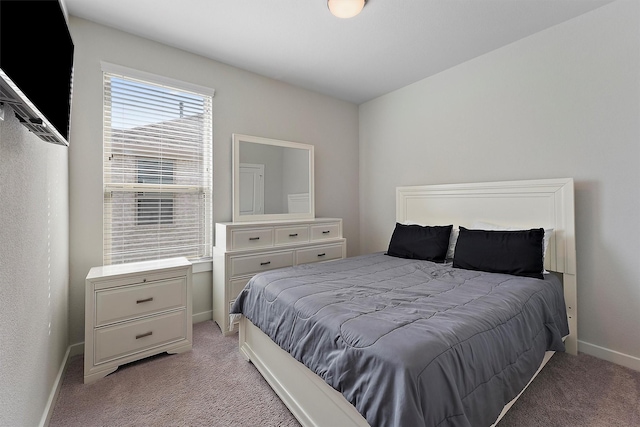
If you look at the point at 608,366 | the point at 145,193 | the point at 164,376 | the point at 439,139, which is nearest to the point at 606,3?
the point at 439,139

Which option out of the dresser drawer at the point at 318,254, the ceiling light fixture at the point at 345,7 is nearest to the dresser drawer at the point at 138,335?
the dresser drawer at the point at 318,254

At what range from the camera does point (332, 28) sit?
2.44 meters

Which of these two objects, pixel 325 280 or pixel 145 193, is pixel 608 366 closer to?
pixel 325 280

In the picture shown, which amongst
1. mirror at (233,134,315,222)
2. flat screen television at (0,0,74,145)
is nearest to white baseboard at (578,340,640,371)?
mirror at (233,134,315,222)

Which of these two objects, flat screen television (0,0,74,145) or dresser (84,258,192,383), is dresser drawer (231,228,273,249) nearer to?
dresser (84,258,192,383)

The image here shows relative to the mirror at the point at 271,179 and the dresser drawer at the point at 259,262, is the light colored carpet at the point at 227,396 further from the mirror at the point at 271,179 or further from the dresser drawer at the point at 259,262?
the mirror at the point at 271,179

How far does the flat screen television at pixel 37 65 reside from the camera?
2.43 feet

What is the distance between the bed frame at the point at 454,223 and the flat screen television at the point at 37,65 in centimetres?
156

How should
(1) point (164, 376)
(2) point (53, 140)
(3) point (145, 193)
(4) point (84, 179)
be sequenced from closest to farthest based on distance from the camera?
(2) point (53, 140) < (1) point (164, 376) < (4) point (84, 179) < (3) point (145, 193)

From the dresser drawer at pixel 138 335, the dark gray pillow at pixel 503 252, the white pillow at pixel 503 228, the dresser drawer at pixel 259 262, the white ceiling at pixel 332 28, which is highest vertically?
the white ceiling at pixel 332 28

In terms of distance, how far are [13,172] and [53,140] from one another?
318 millimetres

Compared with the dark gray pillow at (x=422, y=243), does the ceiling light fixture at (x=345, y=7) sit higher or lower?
higher

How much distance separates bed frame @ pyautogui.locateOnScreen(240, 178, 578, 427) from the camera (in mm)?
1442

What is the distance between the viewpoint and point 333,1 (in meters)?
2.07
